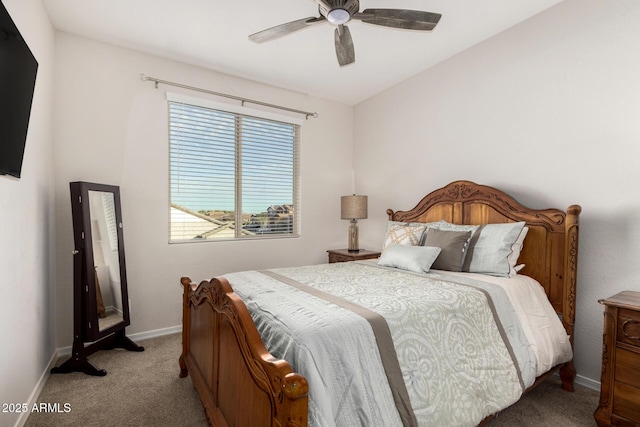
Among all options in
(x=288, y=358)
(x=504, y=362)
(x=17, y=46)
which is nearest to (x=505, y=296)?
(x=504, y=362)

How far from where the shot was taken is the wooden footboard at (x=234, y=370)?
1.01 metres

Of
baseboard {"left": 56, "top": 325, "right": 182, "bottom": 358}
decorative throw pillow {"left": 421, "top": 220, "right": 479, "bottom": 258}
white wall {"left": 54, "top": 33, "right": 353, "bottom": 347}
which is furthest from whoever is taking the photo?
baseboard {"left": 56, "top": 325, "right": 182, "bottom": 358}

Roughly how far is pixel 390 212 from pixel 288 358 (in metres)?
2.71

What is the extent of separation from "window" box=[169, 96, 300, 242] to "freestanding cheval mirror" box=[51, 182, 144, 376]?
0.60m

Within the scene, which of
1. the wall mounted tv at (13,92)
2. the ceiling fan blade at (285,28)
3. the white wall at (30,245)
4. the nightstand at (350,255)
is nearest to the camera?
the wall mounted tv at (13,92)

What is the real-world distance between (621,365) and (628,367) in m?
0.03

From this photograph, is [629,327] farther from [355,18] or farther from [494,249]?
[355,18]

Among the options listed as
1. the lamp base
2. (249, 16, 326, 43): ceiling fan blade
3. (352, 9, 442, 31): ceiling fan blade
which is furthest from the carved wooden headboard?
(249, 16, 326, 43): ceiling fan blade

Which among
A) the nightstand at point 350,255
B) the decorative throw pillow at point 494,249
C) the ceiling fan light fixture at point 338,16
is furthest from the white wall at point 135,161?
the decorative throw pillow at point 494,249

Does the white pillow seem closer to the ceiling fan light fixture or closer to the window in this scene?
the ceiling fan light fixture

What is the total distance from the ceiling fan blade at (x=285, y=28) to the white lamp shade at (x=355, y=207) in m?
2.17

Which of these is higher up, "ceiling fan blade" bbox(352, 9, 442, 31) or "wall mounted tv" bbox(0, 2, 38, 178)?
"ceiling fan blade" bbox(352, 9, 442, 31)

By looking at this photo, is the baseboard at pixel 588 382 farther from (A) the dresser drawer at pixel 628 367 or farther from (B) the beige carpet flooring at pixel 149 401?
(A) the dresser drawer at pixel 628 367

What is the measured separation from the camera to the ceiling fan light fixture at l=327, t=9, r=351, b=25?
188cm
